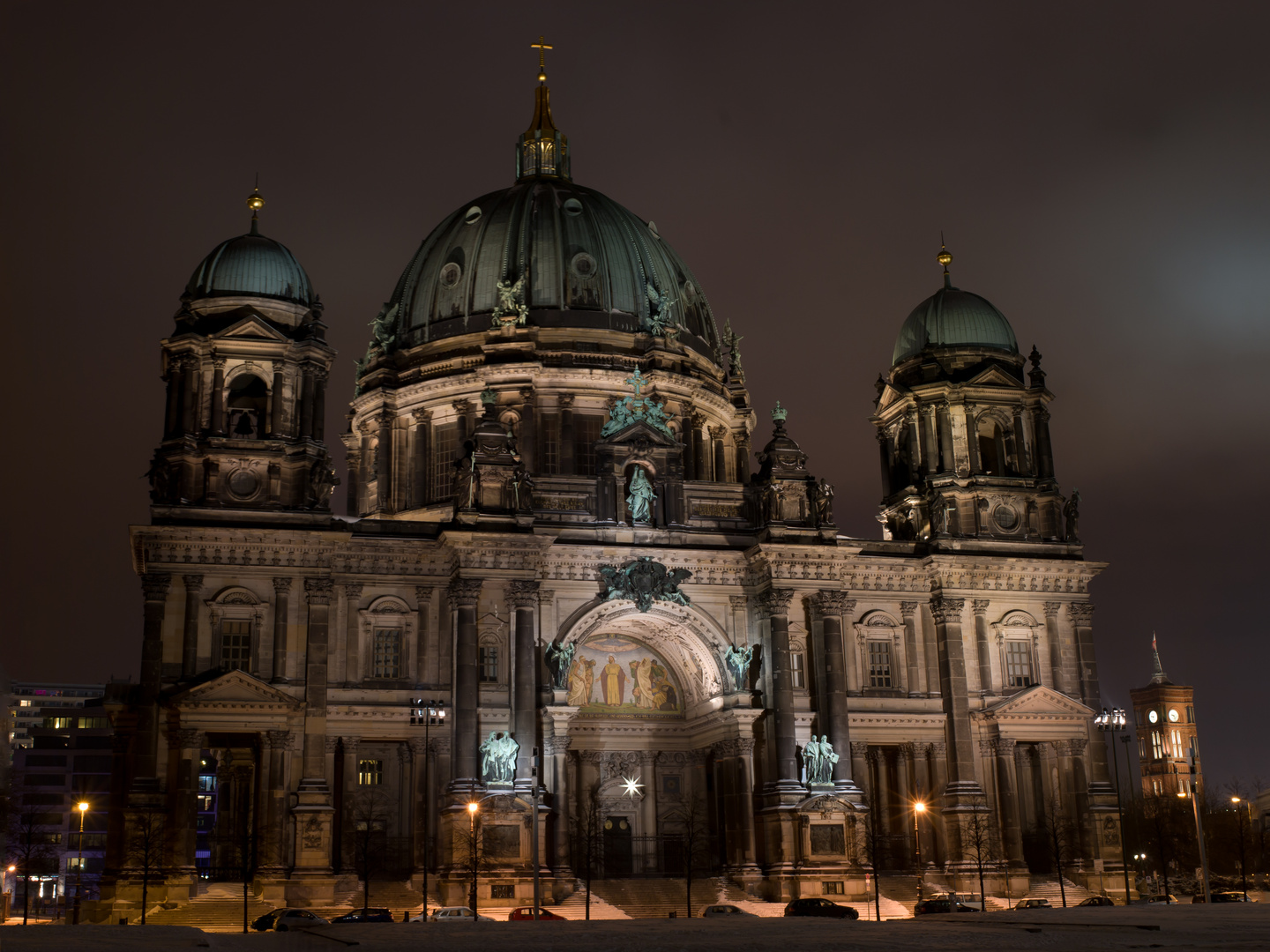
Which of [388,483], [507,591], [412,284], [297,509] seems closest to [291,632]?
[297,509]

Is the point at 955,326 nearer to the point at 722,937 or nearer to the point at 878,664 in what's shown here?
the point at 878,664

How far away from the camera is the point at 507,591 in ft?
189

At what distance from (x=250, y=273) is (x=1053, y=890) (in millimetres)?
41406

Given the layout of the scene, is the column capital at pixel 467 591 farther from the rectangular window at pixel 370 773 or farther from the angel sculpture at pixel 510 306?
the angel sculpture at pixel 510 306

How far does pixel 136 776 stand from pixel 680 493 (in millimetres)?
24192

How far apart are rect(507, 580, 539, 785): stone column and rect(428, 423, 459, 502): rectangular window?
1133 cm

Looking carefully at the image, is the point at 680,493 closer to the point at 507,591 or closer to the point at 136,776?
the point at 507,591

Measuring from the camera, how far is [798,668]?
61.2 meters

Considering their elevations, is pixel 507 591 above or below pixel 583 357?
below

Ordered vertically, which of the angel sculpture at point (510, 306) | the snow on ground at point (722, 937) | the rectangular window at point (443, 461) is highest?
the angel sculpture at point (510, 306)

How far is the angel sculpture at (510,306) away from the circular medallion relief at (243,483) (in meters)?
17.5

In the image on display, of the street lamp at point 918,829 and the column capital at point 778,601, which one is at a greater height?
the column capital at point 778,601

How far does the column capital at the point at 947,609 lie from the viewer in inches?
2490

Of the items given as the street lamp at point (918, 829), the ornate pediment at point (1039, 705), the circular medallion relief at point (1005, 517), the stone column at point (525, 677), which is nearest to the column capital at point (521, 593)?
the stone column at point (525, 677)
